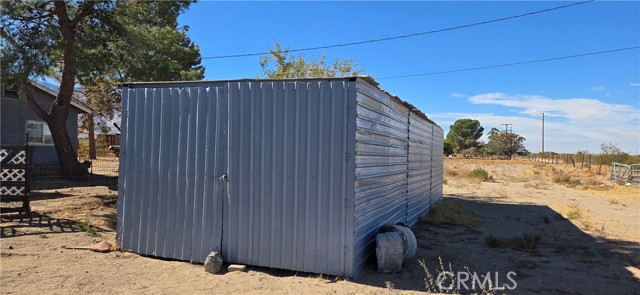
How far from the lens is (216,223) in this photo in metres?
5.84

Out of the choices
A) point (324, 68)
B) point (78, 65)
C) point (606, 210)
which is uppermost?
point (324, 68)

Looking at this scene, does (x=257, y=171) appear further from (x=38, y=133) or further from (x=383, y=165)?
(x=38, y=133)

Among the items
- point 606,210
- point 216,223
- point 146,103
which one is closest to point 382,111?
point 216,223

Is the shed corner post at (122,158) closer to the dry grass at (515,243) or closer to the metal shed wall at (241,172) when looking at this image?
the metal shed wall at (241,172)

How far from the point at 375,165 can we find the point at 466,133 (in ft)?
296

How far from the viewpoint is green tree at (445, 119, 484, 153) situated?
8686 cm

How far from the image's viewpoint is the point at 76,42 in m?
11.9

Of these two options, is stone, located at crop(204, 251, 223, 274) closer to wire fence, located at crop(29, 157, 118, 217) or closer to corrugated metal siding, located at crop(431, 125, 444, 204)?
wire fence, located at crop(29, 157, 118, 217)

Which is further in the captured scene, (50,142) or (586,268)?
(50,142)

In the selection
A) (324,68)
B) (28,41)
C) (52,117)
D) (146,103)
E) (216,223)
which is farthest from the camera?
(324,68)

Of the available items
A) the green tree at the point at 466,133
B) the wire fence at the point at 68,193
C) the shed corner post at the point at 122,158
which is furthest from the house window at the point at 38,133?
the green tree at the point at 466,133

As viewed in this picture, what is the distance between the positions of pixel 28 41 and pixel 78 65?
1.41 meters

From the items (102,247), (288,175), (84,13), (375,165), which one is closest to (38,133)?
(84,13)

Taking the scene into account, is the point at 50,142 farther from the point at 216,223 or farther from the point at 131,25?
the point at 216,223
